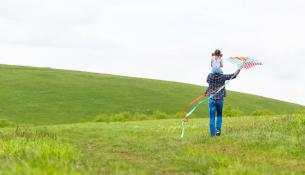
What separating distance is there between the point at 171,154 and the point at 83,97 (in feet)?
176

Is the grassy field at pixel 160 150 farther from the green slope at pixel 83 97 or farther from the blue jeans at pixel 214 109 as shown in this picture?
the green slope at pixel 83 97

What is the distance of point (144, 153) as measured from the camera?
16.4 meters

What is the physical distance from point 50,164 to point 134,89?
2611 inches

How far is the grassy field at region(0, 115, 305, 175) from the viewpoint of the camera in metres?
12.2

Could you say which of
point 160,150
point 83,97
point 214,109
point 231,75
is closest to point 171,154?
point 160,150

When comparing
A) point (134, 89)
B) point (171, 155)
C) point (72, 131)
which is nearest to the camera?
point (171, 155)

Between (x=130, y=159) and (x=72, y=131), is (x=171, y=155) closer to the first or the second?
(x=130, y=159)

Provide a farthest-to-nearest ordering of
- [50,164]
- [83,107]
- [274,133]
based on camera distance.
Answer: [83,107], [274,133], [50,164]

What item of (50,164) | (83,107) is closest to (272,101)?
(83,107)

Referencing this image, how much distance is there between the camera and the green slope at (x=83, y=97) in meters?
59.1

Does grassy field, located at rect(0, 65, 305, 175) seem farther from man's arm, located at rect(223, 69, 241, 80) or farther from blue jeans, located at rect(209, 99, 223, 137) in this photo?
man's arm, located at rect(223, 69, 241, 80)

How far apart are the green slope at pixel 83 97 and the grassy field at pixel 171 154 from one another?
36.9m

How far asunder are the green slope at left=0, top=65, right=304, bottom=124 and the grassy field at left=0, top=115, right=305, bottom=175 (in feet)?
121

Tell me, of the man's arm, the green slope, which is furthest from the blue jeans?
the green slope
